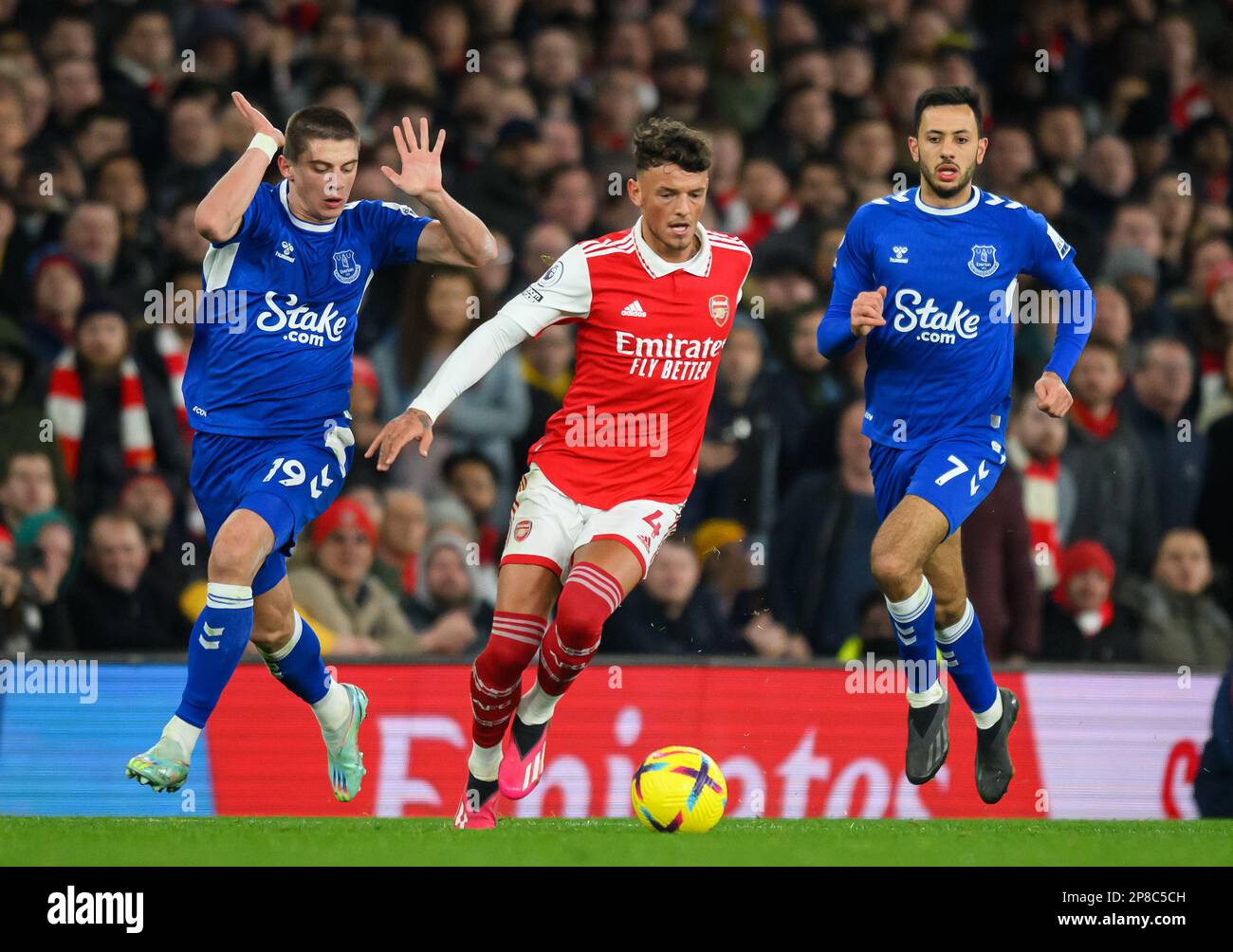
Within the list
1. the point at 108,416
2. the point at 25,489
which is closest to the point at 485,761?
the point at 25,489

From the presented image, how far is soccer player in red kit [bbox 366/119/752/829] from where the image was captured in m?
8.57

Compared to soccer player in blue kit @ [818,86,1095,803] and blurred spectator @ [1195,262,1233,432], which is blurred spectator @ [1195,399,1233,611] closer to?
blurred spectator @ [1195,262,1233,432]

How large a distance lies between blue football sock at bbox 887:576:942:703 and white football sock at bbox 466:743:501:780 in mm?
1810

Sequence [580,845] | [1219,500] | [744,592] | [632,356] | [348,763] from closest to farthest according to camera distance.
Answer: [580,845] < [632,356] < [348,763] < [744,592] < [1219,500]

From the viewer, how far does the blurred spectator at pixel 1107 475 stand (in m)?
12.2

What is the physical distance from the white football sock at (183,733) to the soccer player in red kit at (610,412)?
3.95 feet

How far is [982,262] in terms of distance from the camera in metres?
8.79

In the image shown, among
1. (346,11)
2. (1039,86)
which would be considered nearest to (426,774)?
(346,11)

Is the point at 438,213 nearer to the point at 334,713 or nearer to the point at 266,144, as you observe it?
the point at 266,144

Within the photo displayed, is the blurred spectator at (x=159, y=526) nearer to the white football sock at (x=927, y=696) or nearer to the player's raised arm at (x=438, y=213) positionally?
the player's raised arm at (x=438, y=213)

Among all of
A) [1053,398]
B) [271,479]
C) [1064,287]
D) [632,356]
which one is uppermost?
[1064,287]

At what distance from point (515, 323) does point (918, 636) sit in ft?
7.16

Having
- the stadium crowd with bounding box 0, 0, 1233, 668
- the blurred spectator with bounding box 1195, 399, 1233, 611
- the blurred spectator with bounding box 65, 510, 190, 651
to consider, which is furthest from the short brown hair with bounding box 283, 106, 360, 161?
the blurred spectator with bounding box 1195, 399, 1233, 611

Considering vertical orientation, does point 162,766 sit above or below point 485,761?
above
